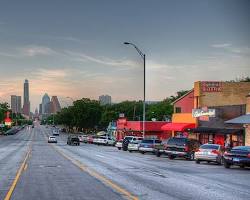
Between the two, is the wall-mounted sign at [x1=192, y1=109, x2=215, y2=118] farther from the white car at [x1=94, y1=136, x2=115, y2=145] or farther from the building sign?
the white car at [x1=94, y1=136, x2=115, y2=145]

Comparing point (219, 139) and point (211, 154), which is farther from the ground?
point (219, 139)

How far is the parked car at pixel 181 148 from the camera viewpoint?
43.7 metres

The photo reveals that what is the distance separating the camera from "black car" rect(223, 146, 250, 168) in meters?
32.5

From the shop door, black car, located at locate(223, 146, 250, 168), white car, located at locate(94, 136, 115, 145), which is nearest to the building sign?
the shop door

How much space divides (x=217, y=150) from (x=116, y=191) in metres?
20.6

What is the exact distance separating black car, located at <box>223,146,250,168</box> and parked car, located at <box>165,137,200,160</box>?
33.2ft

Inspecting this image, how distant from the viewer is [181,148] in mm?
43906

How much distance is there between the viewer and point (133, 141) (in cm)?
6116

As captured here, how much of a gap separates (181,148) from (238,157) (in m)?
11.4

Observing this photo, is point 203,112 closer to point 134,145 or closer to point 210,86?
point 210,86

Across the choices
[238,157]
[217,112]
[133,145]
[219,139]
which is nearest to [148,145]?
[133,145]

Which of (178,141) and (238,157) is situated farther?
(178,141)

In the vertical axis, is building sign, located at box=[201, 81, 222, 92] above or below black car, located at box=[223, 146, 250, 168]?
above

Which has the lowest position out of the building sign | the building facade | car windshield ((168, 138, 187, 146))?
car windshield ((168, 138, 187, 146))
